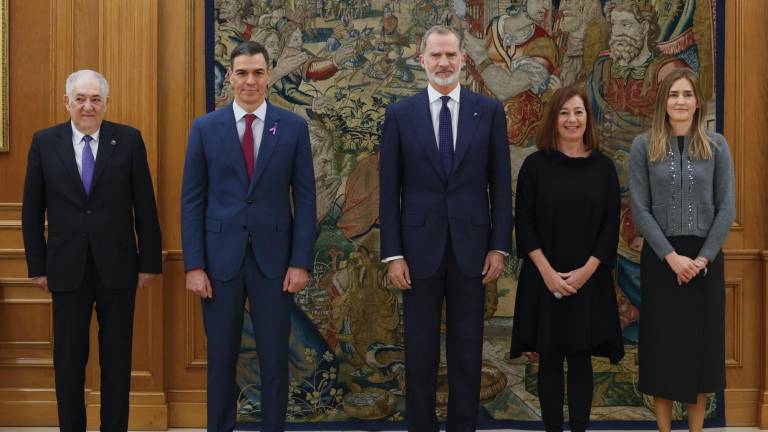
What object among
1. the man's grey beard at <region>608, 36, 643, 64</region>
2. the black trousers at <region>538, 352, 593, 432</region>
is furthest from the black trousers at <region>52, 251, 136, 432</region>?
the man's grey beard at <region>608, 36, 643, 64</region>

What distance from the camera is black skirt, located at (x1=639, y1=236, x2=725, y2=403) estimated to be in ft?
11.9

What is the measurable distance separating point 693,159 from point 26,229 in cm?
289

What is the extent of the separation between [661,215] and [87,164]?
98.1 inches

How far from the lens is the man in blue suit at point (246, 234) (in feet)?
11.5

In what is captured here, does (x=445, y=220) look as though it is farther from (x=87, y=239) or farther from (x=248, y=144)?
(x=87, y=239)

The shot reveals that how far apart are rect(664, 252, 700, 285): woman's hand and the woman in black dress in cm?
24

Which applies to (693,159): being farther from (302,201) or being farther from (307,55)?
(307,55)

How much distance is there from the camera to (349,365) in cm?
442

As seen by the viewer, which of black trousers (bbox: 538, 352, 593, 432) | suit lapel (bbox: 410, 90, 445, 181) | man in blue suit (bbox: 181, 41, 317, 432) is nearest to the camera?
man in blue suit (bbox: 181, 41, 317, 432)

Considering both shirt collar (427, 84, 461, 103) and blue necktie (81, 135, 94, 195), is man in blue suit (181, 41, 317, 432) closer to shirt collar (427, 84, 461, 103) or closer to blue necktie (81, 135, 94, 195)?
blue necktie (81, 135, 94, 195)

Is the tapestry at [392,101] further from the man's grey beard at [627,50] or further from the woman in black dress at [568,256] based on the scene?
the woman in black dress at [568,256]

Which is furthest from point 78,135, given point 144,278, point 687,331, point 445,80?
Answer: point 687,331

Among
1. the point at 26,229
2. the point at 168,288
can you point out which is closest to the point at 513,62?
the point at 168,288

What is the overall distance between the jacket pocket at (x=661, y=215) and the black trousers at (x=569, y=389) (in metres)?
0.64
